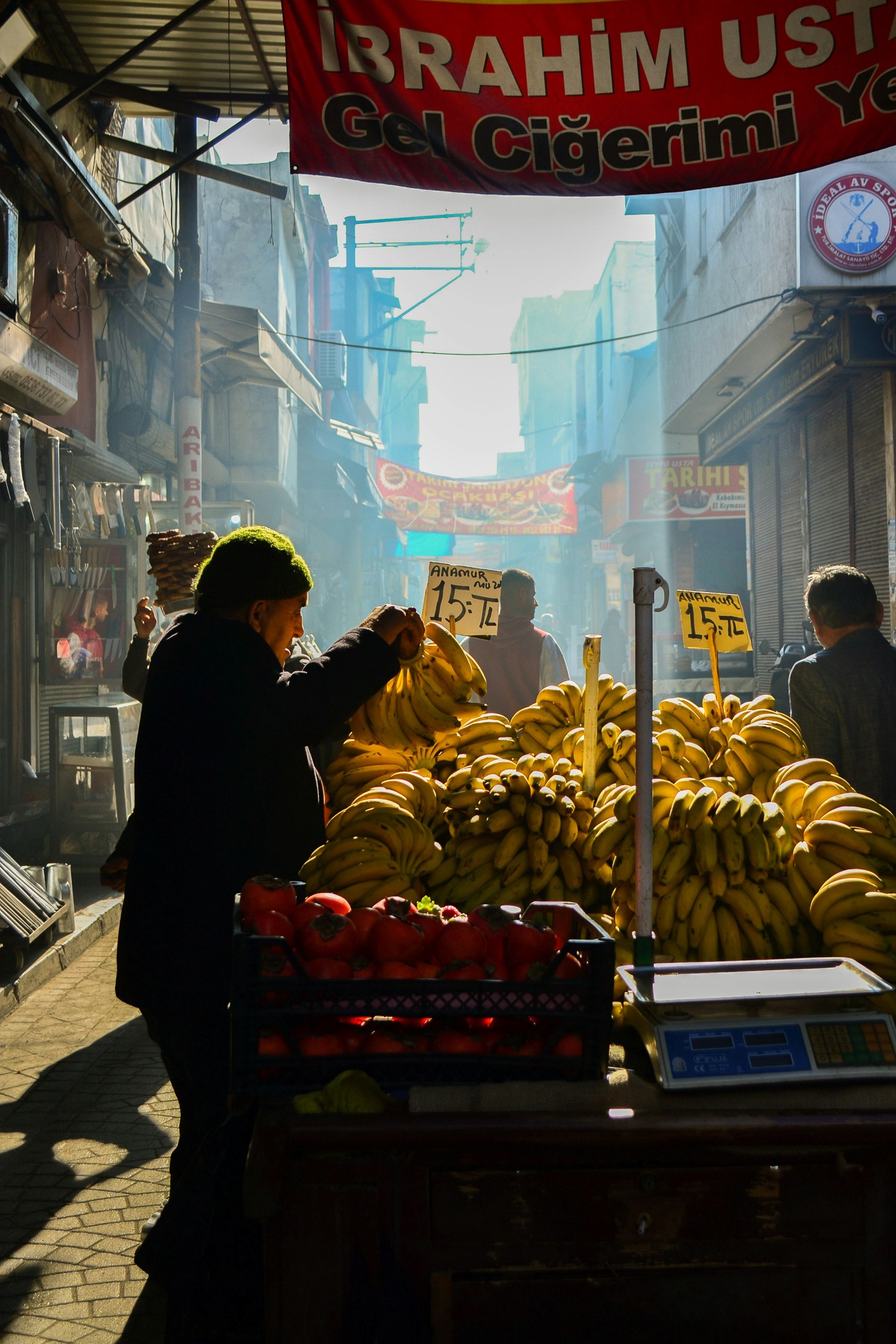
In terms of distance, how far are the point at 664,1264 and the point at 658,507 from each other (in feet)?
78.8

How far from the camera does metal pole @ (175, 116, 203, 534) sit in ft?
33.0

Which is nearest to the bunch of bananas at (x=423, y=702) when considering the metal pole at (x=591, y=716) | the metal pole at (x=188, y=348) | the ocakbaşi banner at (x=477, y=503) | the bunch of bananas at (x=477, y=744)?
the bunch of bananas at (x=477, y=744)

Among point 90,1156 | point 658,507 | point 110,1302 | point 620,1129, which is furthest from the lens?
point 658,507

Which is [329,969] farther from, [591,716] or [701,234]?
[701,234]

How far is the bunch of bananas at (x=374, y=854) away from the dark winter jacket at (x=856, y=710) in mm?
1995

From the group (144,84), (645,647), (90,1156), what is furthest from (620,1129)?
(144,84)

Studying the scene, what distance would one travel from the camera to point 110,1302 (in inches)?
125

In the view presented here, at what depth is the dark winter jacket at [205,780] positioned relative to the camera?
272 cm

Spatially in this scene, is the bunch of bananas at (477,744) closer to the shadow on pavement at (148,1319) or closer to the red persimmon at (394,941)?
the red persimmon at (394,941)

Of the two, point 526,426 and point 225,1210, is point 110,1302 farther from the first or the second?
point 526,426

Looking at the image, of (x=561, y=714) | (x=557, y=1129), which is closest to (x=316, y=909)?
(x=557, y=1129)

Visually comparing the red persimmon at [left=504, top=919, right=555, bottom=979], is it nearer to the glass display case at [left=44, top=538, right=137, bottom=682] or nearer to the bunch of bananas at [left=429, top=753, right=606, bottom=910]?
the bunch of bananas at [left=429, top=753, right=606, bottom=910]

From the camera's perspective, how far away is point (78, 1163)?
13.4 feet

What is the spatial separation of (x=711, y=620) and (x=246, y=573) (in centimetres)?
159
